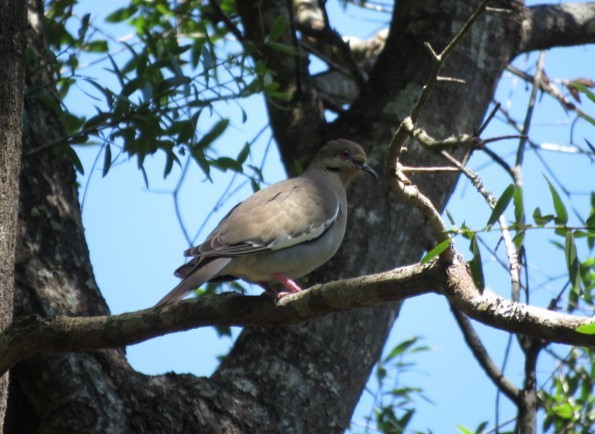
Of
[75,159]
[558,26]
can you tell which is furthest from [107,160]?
[558,26]

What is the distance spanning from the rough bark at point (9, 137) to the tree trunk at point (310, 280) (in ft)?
1.78

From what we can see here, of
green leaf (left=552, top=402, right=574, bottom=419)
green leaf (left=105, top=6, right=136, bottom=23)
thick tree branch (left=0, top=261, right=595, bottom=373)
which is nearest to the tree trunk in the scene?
thick tree branch (left=0, top=261, right=595, bottom=373)

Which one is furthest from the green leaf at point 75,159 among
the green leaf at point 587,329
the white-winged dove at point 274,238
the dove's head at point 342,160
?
the green leaf at point 587,329

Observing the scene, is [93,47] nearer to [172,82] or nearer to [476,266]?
[172,82]

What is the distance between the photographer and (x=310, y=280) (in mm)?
4453

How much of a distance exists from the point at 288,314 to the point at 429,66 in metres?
2.25

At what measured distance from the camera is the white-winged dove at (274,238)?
3906mm

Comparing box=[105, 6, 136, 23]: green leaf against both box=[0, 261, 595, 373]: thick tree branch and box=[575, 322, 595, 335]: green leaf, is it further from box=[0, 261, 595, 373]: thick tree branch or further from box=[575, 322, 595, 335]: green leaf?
box=[575, 322, 595, 335]: green leaf

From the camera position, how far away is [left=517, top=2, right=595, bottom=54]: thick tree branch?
5289 millimetres

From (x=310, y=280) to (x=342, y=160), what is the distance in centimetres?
73

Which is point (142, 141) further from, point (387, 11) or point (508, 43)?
point (387, 11)

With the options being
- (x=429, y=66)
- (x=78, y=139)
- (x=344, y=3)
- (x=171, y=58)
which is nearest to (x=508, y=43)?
(x=429, y=66)

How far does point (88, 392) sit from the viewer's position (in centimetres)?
342

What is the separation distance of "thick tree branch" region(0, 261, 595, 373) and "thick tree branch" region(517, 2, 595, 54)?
2.81m
